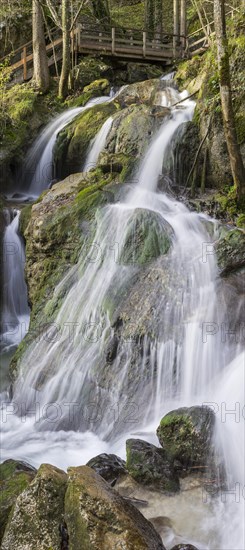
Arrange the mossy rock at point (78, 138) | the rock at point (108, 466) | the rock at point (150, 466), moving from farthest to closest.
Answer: the mossy rock at point (78, 138) → the rock at point (108, 466) → the rock at point (150, 466)

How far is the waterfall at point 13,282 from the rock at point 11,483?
5.52 m

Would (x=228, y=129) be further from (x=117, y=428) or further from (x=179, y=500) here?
(x=179, y=500)

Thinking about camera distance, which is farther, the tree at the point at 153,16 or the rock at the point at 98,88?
the tree at the point at 153,16

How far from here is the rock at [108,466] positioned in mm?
5113

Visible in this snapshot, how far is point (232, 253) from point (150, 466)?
354 cm

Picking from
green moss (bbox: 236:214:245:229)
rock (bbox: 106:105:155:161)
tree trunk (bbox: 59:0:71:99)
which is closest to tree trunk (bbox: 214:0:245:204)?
green moss (bbox: 236:214:245:229)

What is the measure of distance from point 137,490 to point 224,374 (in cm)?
190

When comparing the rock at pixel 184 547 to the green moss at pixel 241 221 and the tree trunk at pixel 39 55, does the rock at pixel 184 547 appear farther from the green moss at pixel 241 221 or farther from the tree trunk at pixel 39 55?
the tree trunk at pixel 39 55

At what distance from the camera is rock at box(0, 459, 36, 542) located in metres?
3.94

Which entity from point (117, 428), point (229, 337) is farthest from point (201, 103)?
point (117, 428)


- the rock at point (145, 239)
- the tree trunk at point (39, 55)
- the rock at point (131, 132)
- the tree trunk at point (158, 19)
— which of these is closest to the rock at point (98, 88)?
the tree trunk at point (39, 55)

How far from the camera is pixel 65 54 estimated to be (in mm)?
15672

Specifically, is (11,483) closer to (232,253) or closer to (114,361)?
(114,361)

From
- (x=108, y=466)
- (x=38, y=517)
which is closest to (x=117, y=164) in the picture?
(x=108, y=466)
